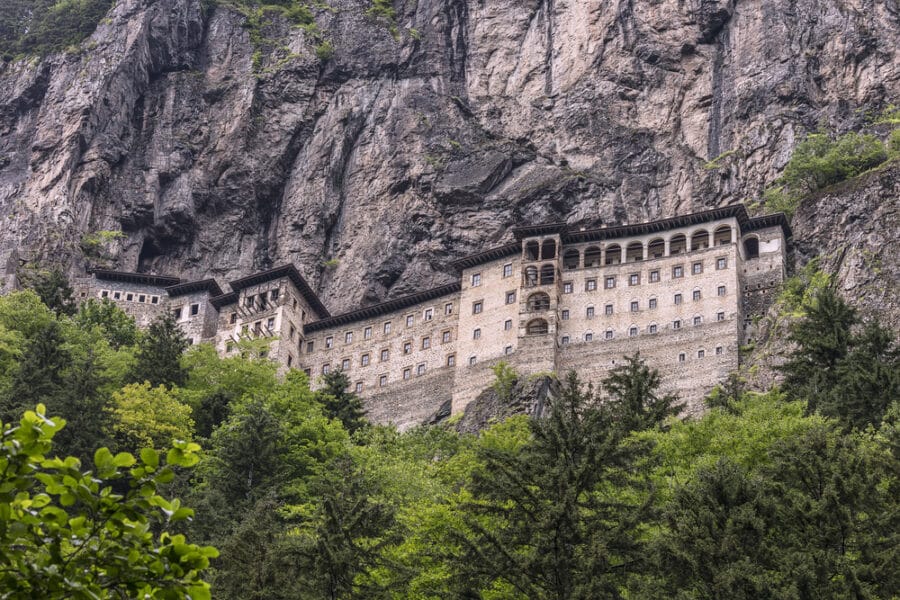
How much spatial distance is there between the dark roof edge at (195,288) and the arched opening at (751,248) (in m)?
40.4

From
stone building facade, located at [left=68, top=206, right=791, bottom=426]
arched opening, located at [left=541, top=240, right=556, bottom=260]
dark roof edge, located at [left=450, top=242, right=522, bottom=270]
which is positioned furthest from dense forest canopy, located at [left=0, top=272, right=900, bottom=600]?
dark roof edge, located at [left=450, top=242, right=522, bottom=270]

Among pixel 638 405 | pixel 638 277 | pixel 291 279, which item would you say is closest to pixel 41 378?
pixel 638 405

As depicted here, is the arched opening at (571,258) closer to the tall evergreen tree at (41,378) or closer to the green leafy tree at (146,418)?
the green leafy tree at (146,418)

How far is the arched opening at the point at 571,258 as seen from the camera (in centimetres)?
7869

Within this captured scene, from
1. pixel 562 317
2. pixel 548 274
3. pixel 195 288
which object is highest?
pixel 195 288

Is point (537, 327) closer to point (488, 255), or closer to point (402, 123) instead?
point (488, 255)

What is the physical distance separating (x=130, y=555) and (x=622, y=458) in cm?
1664

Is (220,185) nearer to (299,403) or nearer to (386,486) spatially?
(299,403)

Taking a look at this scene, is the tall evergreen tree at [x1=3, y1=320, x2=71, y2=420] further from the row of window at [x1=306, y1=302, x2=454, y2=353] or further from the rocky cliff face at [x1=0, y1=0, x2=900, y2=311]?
the rocky cliff face at [x1=0, y1=0, x2=900, y2=311]

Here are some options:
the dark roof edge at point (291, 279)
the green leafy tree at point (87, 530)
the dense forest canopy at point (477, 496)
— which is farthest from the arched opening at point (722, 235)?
the green leafy tree at point (87, 530)

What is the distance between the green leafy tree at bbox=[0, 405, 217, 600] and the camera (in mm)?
9039

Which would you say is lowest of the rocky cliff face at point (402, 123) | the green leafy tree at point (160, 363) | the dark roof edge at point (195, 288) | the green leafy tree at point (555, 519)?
the green leafy tree at point (555, 519)

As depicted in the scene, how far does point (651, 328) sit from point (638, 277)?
3780 mm

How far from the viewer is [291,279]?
3479 inches
